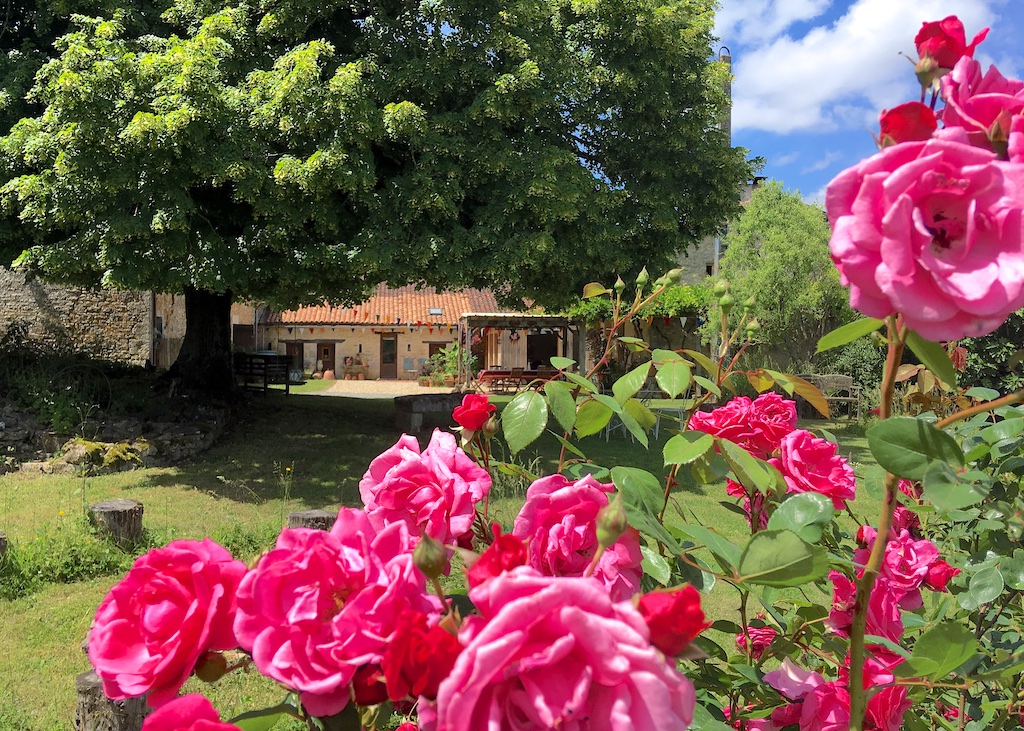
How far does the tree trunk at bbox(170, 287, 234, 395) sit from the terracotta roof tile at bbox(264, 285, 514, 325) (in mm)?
15786

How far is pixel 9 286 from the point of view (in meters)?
15.6

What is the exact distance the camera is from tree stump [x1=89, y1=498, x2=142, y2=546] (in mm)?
5051

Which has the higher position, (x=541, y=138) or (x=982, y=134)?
(x=541, y=138)

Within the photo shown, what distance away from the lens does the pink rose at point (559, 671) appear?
0.42m

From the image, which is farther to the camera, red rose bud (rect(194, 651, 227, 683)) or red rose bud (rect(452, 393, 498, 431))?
red rose bud (rect(452, 393, 498, 431))

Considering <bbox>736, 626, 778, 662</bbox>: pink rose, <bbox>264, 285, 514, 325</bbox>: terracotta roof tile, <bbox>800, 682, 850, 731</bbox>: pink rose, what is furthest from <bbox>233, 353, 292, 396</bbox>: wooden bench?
<bbox>800, 682, 850, 731</bbox>: pink rose

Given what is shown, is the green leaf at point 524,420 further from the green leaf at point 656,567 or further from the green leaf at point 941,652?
the green leaf at point 941,652

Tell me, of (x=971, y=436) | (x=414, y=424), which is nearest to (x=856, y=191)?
(x=971, y=436)

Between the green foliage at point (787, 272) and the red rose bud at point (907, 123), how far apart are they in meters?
16.3

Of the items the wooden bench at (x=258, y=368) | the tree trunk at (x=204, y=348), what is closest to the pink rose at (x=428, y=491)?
the tree trunk at (x=204, y=348)

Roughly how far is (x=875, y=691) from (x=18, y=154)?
28.9 ft

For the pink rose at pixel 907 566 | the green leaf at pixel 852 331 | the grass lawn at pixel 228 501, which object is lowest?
the grass lawn at pixel 228 501

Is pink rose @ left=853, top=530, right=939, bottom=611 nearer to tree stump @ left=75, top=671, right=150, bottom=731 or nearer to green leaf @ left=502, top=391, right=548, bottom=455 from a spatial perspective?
green leaf @ left=502, top=391, right=548, bottom=455

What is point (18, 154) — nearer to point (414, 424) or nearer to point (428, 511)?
point (414, 424)
